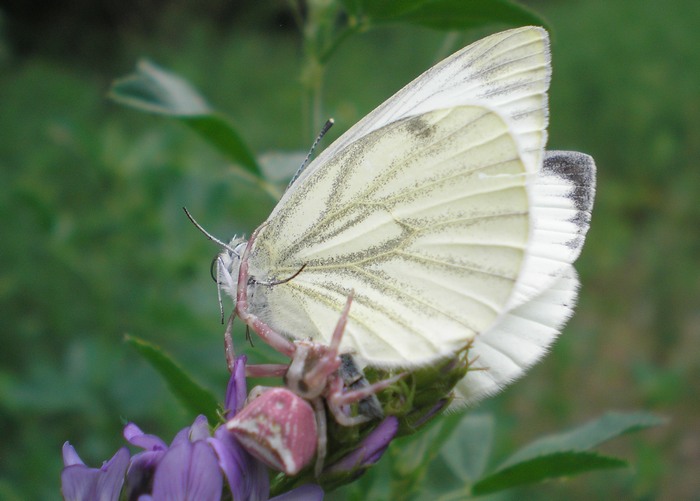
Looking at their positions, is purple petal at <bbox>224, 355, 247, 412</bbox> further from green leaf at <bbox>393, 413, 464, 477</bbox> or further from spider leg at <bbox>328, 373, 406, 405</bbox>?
green leaf at <bbox>393, 413, 464, 477</bbox>

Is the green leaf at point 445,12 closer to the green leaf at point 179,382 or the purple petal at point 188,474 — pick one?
the green leaf at point 179,382

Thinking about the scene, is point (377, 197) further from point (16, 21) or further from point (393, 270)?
point (16, 21)

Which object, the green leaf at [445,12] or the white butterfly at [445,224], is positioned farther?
the green leaf at [445,12]

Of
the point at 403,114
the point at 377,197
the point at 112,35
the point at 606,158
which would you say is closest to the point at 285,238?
the point at 377,197

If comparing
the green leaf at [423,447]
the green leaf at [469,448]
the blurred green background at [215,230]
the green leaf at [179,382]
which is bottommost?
the blurred green background at [215,230]

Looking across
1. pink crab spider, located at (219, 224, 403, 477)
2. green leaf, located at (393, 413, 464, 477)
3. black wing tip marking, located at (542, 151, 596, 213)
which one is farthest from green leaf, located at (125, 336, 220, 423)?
black wing tip marking, located at (542, 151, 596, 213)

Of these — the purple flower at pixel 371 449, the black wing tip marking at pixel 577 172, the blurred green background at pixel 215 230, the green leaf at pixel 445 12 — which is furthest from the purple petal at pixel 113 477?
the green leaf at pixel 445 12
